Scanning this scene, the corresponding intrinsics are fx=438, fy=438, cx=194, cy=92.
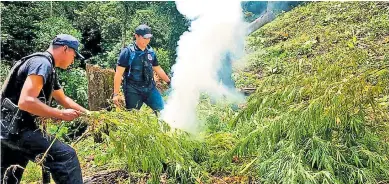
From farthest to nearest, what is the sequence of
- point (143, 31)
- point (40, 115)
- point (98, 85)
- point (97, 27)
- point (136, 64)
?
point (97, 27) → point (98, 85) → point (136, 64) → point (143, 31) → point (40, 115)

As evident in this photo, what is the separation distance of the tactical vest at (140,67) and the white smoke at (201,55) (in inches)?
15.7

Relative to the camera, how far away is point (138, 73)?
4.57 m

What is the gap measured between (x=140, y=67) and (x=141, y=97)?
0.34 metres

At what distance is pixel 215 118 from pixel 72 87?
6445 mm

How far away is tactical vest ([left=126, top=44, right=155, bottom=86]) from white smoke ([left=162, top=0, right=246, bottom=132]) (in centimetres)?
40

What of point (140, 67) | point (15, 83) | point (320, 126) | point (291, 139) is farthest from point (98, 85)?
point (320, 126)

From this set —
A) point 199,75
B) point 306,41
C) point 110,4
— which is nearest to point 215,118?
point 199,75

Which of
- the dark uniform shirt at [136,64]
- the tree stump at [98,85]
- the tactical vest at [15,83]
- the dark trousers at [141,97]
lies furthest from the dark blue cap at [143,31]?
the tactical vest at [15,83]

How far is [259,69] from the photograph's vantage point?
26.9ft

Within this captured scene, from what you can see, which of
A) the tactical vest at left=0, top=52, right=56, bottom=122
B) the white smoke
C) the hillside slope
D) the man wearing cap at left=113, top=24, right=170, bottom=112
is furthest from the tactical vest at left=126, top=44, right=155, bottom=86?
the tactical vest at left=0, top=52, right=56, bottom=122

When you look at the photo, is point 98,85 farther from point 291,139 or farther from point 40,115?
point 291,139

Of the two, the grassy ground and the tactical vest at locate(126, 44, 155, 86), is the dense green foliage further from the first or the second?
the grassy ground

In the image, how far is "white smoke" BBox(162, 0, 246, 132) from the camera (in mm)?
4781

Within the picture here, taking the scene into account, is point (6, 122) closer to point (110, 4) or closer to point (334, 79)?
point (334, 79)
